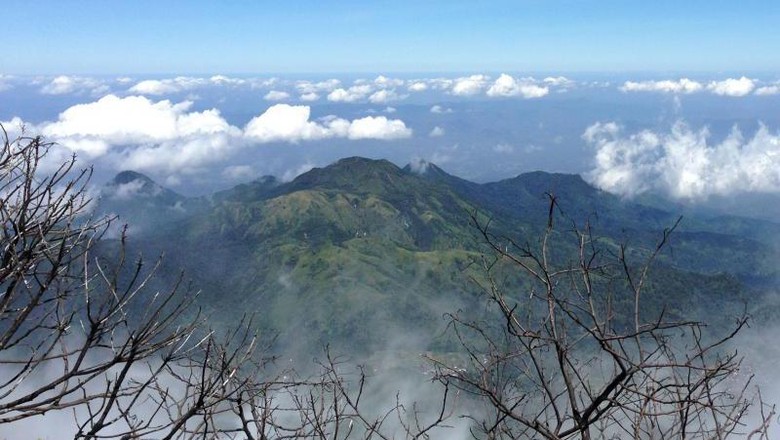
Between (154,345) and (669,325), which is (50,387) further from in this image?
(669,325)

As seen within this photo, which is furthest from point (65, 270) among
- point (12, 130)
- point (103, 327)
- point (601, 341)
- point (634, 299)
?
point (634, 299)

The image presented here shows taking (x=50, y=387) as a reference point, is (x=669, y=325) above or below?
above

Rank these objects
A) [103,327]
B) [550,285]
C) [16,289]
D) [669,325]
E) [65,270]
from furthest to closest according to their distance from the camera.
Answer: [65,270] → [16,289] → [103,327] → [550,285] → [669,325]

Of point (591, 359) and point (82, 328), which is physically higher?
point (82, 328)

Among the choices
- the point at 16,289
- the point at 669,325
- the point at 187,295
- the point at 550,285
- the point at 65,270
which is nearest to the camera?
the point at 669,325

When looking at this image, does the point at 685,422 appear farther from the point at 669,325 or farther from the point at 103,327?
the point at 103,327

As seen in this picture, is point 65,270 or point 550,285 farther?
point 65,270

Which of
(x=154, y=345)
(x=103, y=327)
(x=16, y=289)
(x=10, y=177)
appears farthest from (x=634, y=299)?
(x=10, y=177)

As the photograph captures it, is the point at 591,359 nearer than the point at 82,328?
No

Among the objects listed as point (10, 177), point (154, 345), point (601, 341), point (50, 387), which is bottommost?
point (50, 387)
